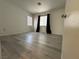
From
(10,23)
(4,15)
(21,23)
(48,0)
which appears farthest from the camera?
(21,23)

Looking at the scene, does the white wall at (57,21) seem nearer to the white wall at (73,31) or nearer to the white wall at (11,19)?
the white wall at (11,19)

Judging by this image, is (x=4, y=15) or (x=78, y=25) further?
(x=4, y=15)

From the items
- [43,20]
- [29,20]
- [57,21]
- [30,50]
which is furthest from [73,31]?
[29,20]

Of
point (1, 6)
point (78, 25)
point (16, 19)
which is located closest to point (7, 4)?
point (1, 6)

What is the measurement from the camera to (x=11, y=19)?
18.4 feet

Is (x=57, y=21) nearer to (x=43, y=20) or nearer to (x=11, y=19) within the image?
(x=43, y=20)

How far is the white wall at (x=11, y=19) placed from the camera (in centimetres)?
512

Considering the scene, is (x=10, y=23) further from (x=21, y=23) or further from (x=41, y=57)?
(x=41, y=57)

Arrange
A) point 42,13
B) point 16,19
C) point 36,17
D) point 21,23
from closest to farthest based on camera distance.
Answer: point 16,19, point 21,23, point 42,13, point 36,17

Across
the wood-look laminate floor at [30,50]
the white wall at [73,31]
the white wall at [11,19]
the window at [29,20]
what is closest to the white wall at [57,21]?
the window at [29,20]

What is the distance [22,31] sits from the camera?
6.54 meters

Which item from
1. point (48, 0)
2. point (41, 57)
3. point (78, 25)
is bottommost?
point (41, 57)

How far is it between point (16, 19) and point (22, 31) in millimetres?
1121

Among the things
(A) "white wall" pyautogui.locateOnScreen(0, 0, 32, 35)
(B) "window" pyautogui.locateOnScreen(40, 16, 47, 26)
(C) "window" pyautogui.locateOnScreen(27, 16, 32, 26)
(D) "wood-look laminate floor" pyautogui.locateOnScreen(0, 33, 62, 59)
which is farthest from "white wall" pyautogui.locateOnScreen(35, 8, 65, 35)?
(D) "wood-look laminate floor" pyautogui.locateOnScreen(0, 33, 62, 59)
